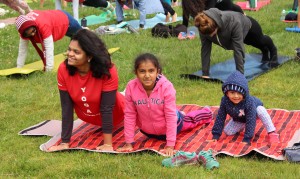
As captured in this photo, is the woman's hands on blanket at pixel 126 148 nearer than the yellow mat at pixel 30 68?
Yes

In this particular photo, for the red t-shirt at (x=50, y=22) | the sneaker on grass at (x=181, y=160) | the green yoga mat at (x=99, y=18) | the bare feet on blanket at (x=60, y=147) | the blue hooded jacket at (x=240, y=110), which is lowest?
the green yoga mat at (x=99, y=18)

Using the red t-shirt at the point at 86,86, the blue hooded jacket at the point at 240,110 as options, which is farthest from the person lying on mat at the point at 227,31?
the red t-shirt at the point at 86,86

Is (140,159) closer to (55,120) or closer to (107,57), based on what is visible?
(107,57)

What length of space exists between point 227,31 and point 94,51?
2.47 m

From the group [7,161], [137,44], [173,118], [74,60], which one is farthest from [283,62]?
[7,161]

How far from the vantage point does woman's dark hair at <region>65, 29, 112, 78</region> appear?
171 inches

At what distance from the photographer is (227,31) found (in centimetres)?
636

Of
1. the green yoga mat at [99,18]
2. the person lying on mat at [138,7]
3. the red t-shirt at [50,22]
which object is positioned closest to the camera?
the red t-shirt at [50,22]

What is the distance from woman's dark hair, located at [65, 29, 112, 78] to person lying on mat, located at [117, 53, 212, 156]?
0.89 feet

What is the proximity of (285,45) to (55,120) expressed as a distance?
4800 millimetres

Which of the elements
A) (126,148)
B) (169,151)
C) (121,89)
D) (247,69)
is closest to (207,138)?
(169,151)

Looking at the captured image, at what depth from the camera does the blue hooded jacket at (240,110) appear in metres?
4.47

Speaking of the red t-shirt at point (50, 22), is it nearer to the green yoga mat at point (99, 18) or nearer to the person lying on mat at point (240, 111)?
the person lying on mat at point (240, 111)

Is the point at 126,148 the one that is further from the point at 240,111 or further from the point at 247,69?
the point at 247,69
